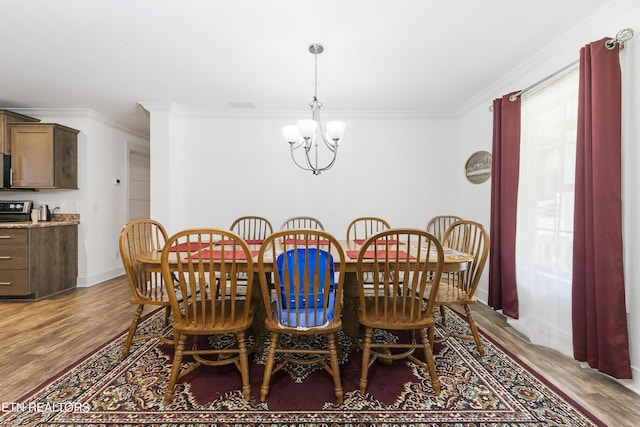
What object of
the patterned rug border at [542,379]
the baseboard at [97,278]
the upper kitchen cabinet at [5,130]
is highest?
the upper kitchen cabinet at [5,130]

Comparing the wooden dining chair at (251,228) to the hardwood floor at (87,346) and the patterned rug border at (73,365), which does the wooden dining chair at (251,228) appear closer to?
the patterned rug border at (73,365)

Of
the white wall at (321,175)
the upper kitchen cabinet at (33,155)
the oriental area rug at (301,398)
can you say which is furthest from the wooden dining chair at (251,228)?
the upper kitchen cabinet at (33,155)

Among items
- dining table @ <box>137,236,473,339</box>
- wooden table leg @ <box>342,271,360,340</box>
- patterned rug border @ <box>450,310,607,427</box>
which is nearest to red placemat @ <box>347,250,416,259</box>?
dining table @ <box>137,236,473,339</box>

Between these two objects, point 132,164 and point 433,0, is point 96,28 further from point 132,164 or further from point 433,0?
point 132,164

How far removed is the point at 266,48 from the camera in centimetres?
237

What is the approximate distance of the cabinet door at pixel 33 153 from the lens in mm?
3553

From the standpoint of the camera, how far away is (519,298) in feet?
8.65

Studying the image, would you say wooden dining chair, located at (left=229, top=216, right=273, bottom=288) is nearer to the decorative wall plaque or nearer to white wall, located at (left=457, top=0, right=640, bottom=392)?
the decorative wall plaque

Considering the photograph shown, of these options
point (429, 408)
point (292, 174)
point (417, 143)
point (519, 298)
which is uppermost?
point (417, 143)

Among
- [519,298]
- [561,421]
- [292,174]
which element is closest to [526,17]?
[519,298]

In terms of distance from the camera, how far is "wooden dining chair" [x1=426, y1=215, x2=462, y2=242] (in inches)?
151

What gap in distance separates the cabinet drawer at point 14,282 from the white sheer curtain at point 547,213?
16.7 feet

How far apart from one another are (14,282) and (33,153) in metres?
1.54

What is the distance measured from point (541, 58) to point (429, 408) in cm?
283
